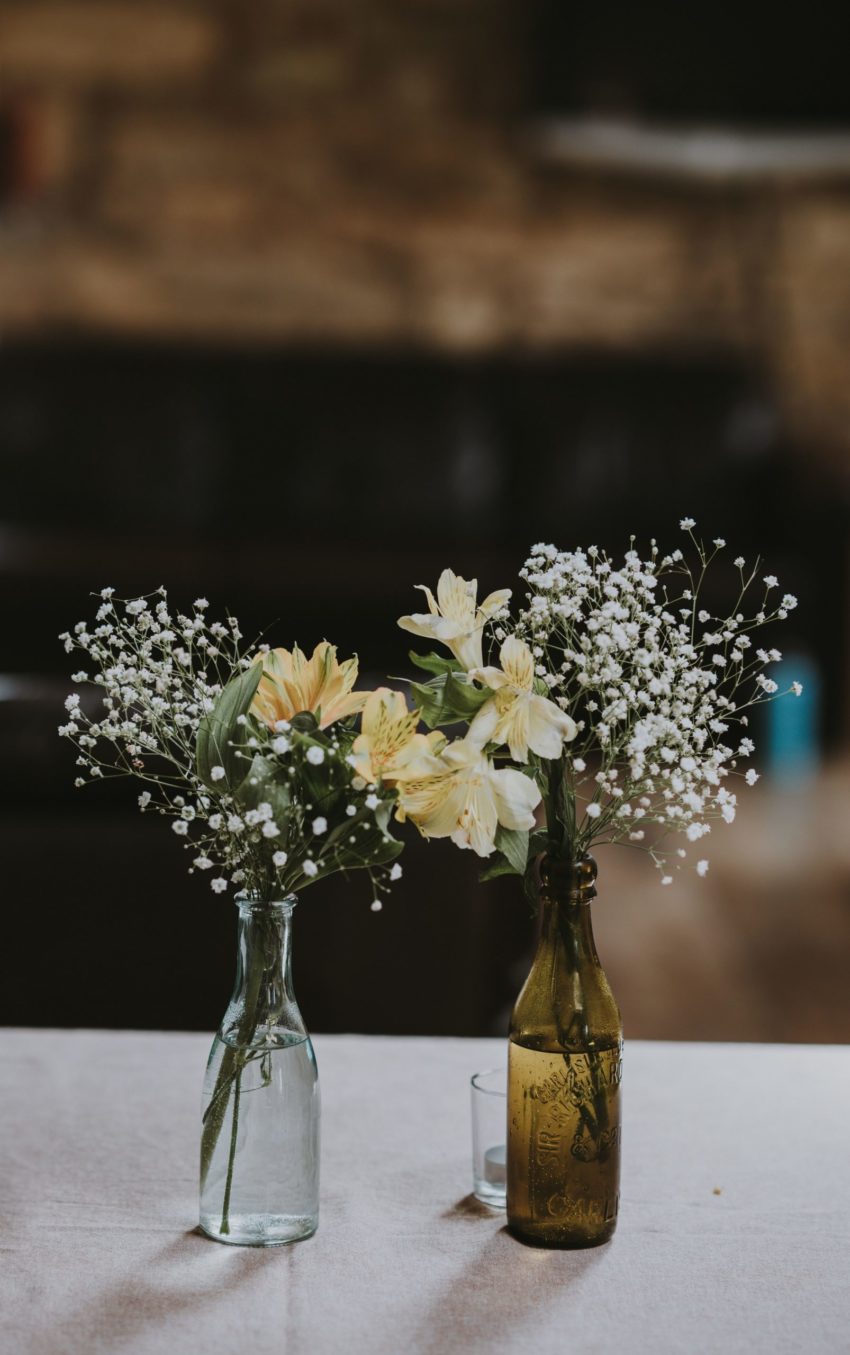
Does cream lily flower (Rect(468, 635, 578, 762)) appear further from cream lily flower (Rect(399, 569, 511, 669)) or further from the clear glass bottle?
the clear glass bottle

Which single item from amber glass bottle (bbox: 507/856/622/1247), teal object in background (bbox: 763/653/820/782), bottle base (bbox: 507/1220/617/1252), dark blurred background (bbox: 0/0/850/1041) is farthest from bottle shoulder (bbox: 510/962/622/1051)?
teal object in background (bbox: 763/653/820/782)

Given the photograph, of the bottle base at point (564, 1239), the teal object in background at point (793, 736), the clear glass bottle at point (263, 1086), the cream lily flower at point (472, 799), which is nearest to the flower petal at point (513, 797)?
the cream lily flower at point (472, 799)

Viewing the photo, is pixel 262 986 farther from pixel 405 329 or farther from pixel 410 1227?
pixel 405 329

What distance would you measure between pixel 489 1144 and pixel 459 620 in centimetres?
33

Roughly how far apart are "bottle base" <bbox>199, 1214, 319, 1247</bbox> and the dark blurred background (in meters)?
2.51

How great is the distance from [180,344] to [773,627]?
6.85ft

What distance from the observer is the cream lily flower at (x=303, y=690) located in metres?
0.73

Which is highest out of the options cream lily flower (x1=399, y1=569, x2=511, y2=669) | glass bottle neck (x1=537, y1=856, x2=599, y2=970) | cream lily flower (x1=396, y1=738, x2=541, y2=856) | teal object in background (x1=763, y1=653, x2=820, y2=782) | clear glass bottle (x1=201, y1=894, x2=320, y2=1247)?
teal object in background (x1=763, y1=653, x2=820, y2=782)

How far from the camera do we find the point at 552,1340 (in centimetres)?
65

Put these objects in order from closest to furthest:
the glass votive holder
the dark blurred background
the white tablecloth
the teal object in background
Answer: the white tablecloth
the glass votive holder
the dark blurred background
the teal object in background

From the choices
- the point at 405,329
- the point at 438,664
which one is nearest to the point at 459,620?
the point at 438,664

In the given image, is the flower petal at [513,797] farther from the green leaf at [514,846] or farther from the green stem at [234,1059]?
the green stem at [234,1059]

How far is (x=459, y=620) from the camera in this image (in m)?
0.72

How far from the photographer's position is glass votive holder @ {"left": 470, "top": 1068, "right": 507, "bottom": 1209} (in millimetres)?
800
